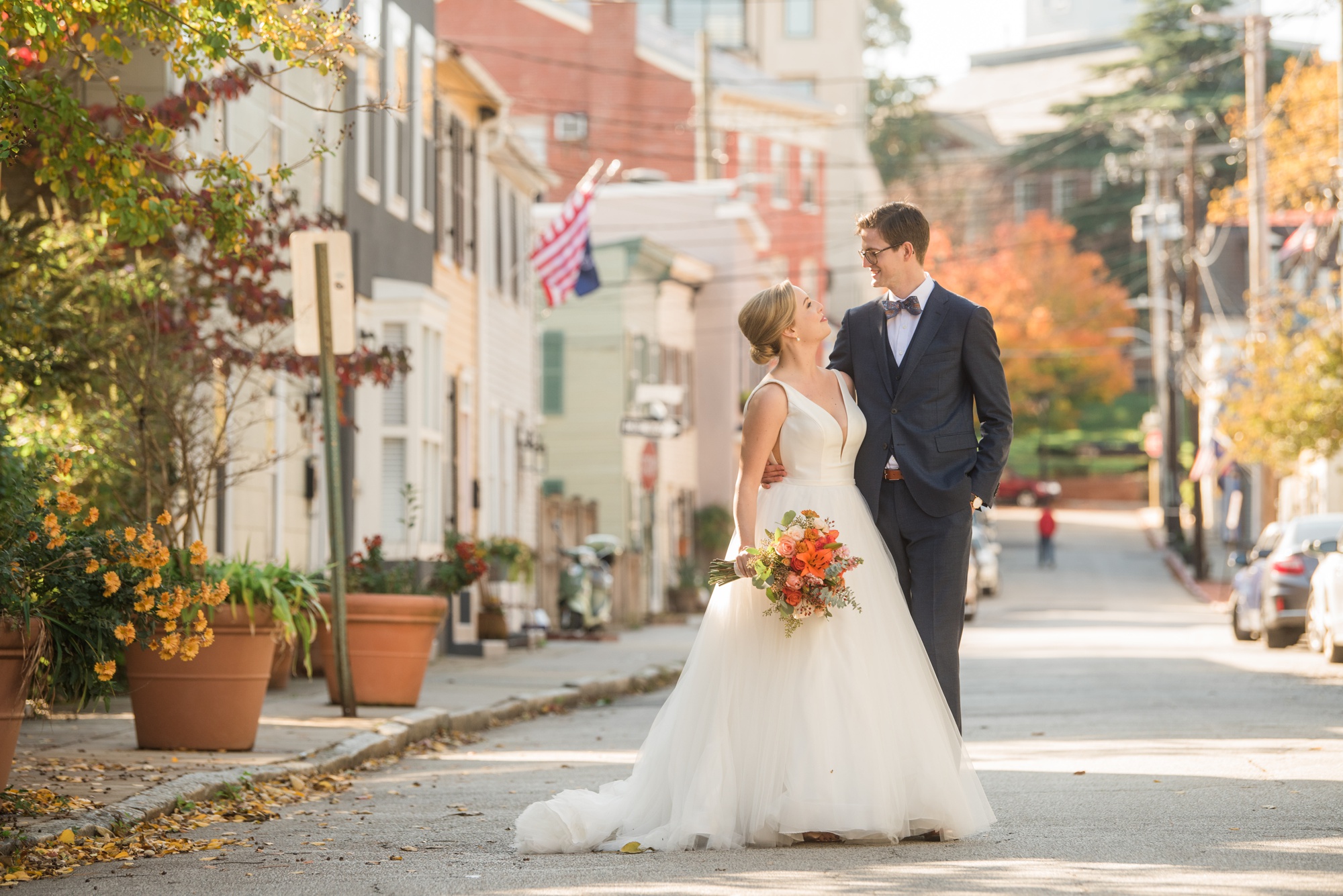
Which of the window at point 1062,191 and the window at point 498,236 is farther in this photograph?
the window at point 1062,191

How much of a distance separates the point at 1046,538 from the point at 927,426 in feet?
148

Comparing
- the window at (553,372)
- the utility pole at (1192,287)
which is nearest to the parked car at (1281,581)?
the window at (553,372)

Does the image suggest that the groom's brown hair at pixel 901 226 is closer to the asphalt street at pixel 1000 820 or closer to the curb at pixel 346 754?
the asphalt street at pixel 1000 820

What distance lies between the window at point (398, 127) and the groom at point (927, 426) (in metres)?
14.7

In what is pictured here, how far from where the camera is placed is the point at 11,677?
7371 millimetres

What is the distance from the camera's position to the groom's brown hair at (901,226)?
23.4 feet

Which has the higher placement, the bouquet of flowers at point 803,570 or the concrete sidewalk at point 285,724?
the bouquet of flowers at point 803,570

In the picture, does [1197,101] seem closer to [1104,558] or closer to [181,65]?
[1104,558]

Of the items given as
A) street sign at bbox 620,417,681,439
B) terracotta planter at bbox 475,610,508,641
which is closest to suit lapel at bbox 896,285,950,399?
terracotta planter at bbox 475,610,508,641

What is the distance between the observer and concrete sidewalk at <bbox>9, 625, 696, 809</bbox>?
29.2 feet

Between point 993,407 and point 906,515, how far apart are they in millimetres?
508

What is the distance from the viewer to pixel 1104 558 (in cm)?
5350

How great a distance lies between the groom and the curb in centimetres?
292

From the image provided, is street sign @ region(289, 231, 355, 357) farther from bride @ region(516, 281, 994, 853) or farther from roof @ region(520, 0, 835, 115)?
roof @ region(520, 0, 835, 115)
